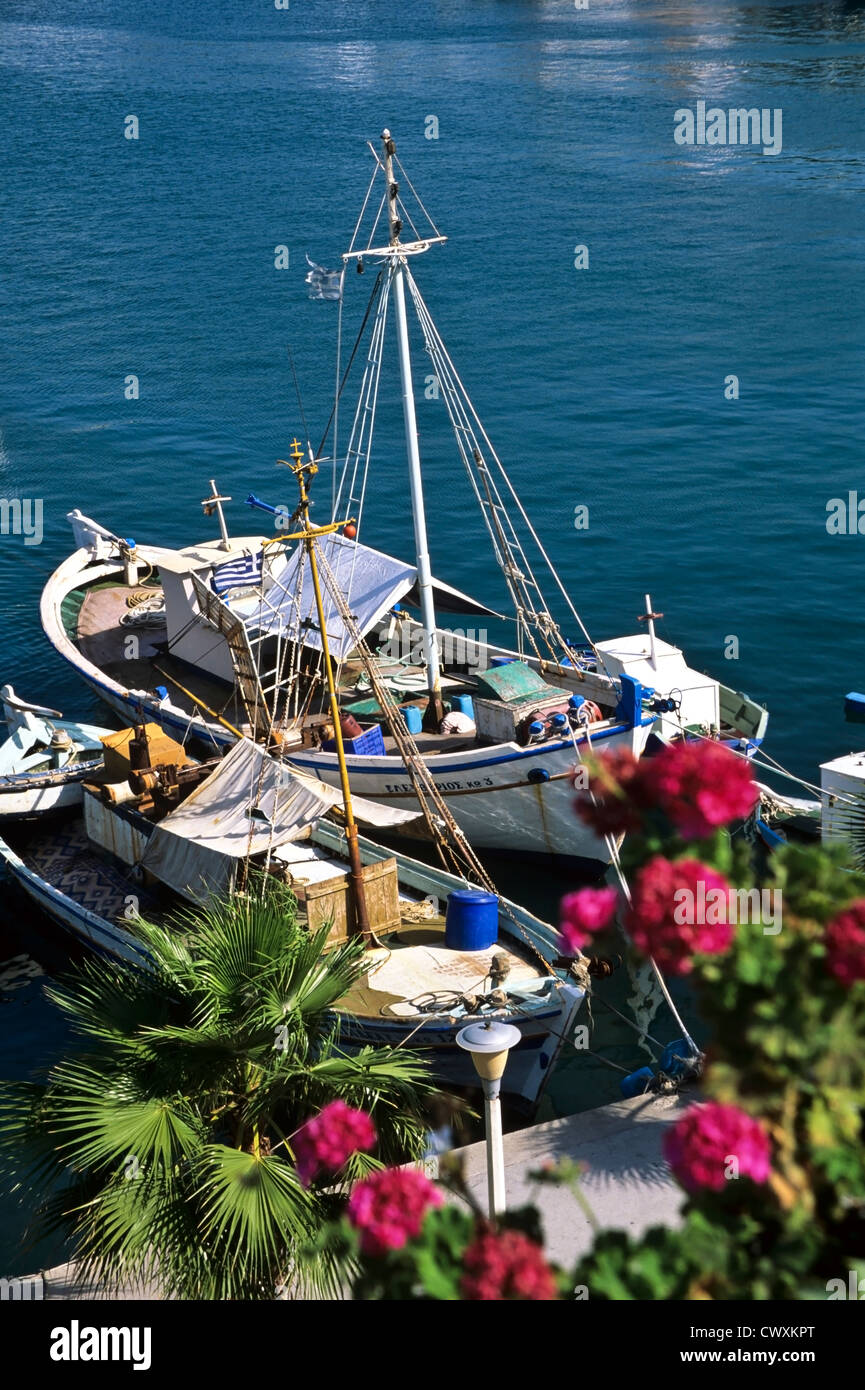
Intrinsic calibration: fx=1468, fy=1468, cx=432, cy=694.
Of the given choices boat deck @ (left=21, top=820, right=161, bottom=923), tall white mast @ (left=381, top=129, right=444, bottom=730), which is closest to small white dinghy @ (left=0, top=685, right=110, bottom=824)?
boat deck @ (left=21, top=820, right=161, bottom=923)

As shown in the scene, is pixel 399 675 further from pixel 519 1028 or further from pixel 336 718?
pixel 519 1028

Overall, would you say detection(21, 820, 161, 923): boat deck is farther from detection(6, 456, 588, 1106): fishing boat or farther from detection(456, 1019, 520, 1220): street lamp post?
detection(456, 1019, 520, 1220): street lamp post

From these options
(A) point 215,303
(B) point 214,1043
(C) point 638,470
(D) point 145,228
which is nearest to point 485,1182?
(B) point 214,1043

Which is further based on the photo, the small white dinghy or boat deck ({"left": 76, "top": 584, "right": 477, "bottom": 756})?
boat deck ({"left": 76, "top": 584, "right": 477, "bottom": 756})

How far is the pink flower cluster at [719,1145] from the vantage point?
6344 millimetres

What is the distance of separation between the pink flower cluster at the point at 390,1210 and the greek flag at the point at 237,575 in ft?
78.0

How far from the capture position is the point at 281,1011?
13258 mm

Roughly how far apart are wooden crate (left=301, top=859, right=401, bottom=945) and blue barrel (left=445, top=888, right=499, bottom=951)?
0.92 meters

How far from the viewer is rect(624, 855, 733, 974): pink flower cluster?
6625mm

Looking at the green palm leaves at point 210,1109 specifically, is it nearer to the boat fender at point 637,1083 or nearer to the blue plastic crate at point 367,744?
the boat fender at point 637,1083

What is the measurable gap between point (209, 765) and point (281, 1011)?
12432 millimetres

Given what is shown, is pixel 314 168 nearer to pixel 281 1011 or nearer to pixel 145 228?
pixel 145 228

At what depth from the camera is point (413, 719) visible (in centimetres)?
2889

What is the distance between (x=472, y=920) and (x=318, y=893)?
231 cm
